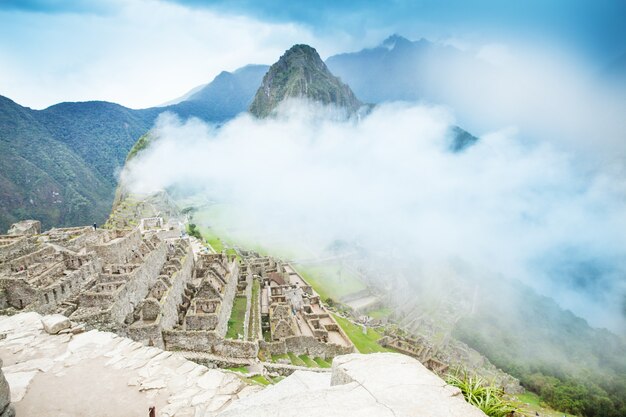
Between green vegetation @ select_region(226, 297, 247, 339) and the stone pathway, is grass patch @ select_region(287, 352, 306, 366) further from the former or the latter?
the stone pathway

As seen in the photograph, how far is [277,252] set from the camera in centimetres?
6556

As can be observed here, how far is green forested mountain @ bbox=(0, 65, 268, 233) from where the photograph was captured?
251ft

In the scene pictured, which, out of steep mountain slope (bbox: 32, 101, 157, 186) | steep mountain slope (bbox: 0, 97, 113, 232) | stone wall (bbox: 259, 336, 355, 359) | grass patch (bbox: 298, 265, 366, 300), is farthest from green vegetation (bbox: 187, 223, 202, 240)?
steep mountain slope (bbox: 32, 101, 157, 186)

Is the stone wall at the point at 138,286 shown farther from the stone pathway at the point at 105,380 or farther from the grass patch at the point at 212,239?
the grass patch at the point at 212,239

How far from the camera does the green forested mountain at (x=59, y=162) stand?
251 ft

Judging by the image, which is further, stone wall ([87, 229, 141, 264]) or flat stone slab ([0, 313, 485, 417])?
stone wall ([87, 229, 141, 264])

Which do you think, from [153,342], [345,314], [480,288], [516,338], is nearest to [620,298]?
[480,288]

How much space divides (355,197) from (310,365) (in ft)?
446

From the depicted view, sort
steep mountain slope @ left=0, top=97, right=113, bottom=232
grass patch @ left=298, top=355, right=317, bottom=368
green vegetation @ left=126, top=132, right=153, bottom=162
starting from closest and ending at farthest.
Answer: grass patch @ left=298, top=355, right=317, bottom=368 < steep mountain slope @ left=0, top=97, right=113, bottom=232 < green vegetation @ left=126, top=132, right=153, bottom=162

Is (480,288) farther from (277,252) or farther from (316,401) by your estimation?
(316,401)

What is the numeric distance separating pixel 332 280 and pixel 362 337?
20.7m

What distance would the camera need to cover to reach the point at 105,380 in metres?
5.84

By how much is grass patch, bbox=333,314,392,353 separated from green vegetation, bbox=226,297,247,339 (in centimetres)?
1414

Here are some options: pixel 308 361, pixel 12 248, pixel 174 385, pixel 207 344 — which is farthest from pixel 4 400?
pixel 12 248
